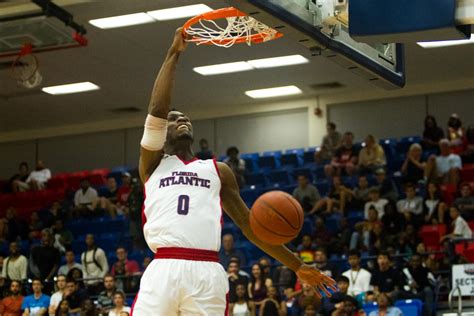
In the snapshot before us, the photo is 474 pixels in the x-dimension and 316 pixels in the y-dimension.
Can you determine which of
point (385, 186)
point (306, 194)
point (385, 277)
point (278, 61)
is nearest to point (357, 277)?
point (385, 277)

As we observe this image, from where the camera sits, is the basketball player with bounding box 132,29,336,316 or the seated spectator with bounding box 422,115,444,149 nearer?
the basketball player with bounding box 132,29,336,316

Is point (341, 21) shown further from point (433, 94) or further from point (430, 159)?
point (433, 94)

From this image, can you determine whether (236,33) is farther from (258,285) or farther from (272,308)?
(258,285)

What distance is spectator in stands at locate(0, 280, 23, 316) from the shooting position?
16545 millimetres

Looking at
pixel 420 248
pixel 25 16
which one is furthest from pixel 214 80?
pixel 420 248

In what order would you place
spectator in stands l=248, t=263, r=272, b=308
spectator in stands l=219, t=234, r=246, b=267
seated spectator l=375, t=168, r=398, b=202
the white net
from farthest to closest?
seated spectator l=375, t=168, r=398, b=202 → spectator in stands l=219, t=234, r=246, b=267 → spectator in stands l=248, t=263, r=272, b=308 → the white net

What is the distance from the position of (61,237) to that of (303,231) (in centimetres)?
486

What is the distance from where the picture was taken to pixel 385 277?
1457cm

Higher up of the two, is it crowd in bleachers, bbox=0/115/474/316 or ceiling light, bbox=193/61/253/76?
ceiling light, bbox=193/61/253/76

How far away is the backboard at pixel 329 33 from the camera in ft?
21.6

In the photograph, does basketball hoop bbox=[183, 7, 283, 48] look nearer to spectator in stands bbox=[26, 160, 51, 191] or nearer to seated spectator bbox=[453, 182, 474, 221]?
seated spectator bbox=[453, 182, 474, 221]

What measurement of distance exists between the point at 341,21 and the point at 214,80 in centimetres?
1533

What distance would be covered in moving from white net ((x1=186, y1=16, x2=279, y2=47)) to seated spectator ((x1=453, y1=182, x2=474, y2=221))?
10.5 meters

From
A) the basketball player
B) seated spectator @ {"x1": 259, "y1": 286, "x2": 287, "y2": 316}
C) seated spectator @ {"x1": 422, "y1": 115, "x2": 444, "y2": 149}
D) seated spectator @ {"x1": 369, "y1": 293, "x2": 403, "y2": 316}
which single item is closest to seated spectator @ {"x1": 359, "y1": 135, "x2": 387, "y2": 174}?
seated spectator @ {"x1": 422, "y1": 115, "x2": 444, "y2": 149}
